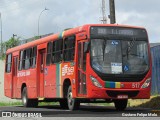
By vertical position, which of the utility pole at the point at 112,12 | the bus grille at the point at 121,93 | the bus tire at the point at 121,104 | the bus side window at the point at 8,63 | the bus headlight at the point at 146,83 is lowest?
the bus tire at the point at 121,104

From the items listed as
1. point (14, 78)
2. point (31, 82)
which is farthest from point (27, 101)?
point (14, 78)

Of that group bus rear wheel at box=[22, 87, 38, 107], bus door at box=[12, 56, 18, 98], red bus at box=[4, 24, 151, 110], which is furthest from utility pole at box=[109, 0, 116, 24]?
red bus at box=[4, 24, 151, 110]

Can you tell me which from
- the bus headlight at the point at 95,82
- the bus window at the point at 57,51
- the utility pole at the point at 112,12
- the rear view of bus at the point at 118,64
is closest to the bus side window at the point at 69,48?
the bus window at the point at 57,51

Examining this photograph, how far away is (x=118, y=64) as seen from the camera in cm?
1798

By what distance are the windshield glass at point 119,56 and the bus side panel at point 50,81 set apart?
3506mm

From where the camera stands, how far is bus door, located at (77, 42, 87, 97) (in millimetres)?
18219

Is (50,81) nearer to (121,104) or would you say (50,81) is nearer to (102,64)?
(121,104)

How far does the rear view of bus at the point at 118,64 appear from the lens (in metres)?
17.8

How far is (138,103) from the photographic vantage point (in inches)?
906

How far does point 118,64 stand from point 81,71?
1.40m

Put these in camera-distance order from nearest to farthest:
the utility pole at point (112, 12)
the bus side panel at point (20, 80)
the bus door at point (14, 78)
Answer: the bus side panel at point (20, 80) → the utility pole at point (112, 12) → the bus door at point (14, 78)

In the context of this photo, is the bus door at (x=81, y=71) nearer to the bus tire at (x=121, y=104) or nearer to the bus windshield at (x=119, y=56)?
the bus windshield at (x=119, y=56)

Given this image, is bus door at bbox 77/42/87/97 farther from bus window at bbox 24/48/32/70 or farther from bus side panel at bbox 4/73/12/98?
bus side panel at bbox 4/73/12/98

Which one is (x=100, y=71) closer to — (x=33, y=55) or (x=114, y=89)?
(x=114, y=89)
